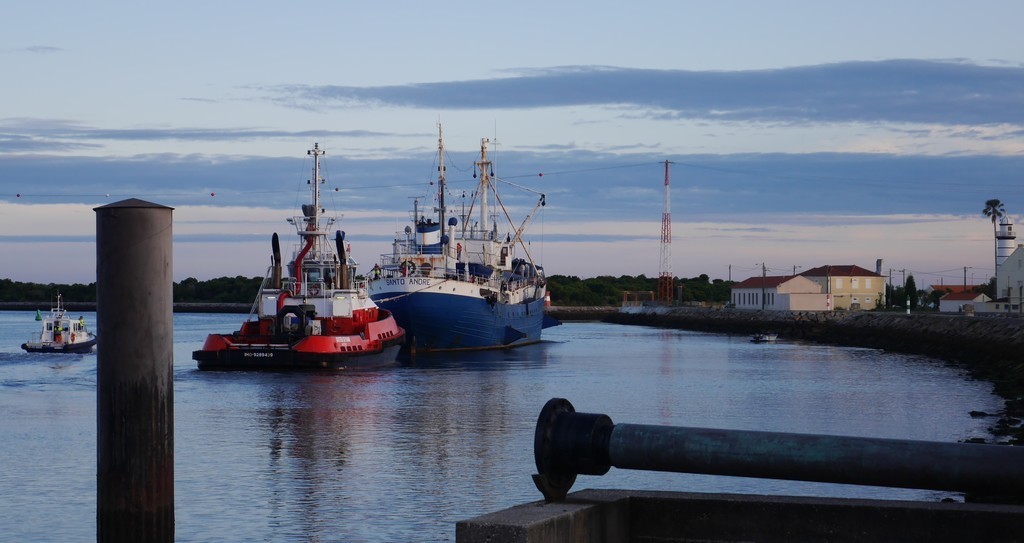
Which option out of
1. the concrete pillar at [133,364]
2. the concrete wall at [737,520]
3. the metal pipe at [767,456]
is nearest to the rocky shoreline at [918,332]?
the concrete wall at [737,520]

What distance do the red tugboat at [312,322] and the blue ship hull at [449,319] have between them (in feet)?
27.1

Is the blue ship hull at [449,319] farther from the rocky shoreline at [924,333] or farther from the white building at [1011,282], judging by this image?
the white building at [1011,282]

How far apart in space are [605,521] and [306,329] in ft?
142

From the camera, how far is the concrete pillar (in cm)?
847

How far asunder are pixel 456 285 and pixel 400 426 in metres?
35.2

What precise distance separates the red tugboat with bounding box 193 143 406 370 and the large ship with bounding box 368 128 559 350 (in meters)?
8.82

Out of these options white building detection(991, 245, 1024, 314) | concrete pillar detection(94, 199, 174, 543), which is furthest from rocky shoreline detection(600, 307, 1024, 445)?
concrete pillar detection(94, 199, 174, 543)

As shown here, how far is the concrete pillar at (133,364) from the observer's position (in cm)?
847

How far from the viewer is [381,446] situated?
84.1 feet

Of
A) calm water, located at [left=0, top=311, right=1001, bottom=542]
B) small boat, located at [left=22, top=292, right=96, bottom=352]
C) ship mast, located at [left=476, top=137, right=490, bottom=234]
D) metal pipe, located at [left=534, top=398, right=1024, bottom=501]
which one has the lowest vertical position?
calm water, located at [left=0, top=311, right=1001, bottom=542]

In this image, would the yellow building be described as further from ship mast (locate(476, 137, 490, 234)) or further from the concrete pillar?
the concrete pillar

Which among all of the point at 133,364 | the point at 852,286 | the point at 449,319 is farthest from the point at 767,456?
the point at 852,286

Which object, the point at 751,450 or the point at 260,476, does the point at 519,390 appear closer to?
the point at 260,476

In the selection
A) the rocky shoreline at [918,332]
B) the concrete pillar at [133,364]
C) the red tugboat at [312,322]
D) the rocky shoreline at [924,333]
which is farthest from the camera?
the red tugboat at [312,322]
